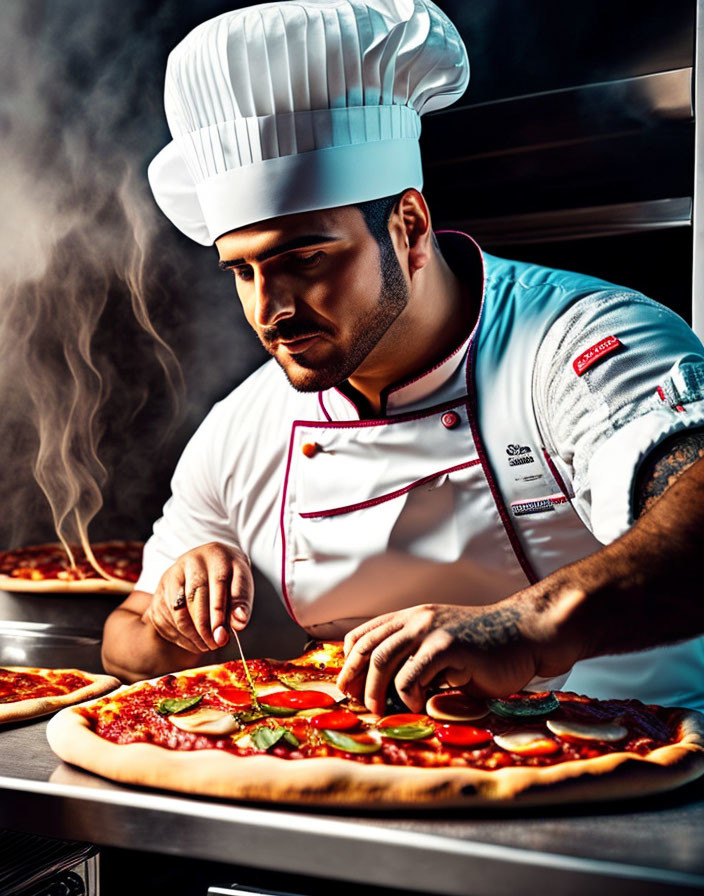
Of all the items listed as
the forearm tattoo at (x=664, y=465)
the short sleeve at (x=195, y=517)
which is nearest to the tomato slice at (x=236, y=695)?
the short sleeve at (x=195, y=517)

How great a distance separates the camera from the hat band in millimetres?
1708

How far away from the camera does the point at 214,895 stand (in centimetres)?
136

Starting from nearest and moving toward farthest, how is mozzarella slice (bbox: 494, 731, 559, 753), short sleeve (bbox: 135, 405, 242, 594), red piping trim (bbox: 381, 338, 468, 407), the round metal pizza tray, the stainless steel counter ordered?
the stainless steel counter < mozzarella slice (bbox: 494, 731, 559, 753) < red piping trim (bbox: 381, 338, 468, 407) < short sleeve (bbox: 135, 405, 242, 594) < the round metal pizza tray

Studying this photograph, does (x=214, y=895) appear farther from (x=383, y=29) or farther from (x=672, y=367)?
(x=383, y=29)

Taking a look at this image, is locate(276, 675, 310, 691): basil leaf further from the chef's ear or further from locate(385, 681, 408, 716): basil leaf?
the chef's ear

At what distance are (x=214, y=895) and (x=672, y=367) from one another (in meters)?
1.18

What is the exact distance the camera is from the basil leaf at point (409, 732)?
53.5 inches

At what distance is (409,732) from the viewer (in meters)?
1.37

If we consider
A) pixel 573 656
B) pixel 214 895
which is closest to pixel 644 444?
pixel 573 656

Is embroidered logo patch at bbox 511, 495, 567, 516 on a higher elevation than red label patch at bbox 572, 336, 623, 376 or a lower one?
lower

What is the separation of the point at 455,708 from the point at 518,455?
1.87ft

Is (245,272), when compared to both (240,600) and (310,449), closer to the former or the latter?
(310,449)

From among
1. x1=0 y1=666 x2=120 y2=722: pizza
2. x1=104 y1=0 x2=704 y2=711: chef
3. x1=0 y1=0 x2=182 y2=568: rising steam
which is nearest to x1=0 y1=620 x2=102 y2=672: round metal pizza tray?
x1=0 y1=0 x2=182 y2=568: rising steam

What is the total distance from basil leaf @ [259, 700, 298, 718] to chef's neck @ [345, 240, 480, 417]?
28.5 inches
